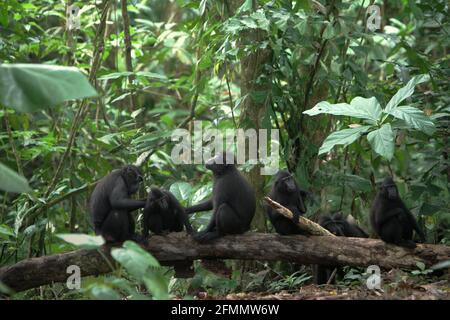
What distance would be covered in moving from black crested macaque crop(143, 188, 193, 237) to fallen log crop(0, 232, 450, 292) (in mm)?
256

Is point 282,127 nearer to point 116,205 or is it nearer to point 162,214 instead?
point 162,214

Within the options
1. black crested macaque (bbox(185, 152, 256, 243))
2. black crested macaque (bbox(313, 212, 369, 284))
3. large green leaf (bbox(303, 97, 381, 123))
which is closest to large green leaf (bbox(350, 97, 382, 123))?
large green leaf (bbox(303, 97, 381, 123))

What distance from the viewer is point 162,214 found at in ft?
27.2

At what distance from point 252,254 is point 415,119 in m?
2.44

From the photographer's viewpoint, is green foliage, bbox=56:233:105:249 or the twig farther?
the twig

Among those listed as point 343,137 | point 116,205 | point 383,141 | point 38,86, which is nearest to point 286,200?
point 343,137

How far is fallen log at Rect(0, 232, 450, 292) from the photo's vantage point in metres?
7.56

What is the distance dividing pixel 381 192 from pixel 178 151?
Result: 3573 millimetres

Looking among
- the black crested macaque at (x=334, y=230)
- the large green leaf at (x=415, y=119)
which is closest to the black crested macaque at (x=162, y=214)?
the black crested macaque at (x=334, y=230)

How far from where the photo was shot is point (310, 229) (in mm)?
7973

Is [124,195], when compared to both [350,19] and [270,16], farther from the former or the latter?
[350,19]

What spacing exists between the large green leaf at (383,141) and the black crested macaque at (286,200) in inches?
63.9

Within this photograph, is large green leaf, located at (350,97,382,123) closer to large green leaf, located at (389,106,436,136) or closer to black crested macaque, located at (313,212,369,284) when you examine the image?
large green leaf, located at (389,106,436,136)
